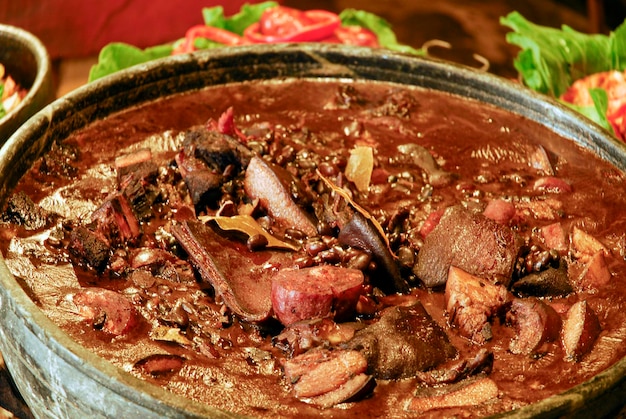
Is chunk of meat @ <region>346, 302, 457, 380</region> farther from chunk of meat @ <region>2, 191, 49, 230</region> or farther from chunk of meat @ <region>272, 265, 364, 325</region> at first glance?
chunk of meat @ <region>2, 191, 49, 230</region>

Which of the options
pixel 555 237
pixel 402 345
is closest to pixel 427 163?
pixel 555 237

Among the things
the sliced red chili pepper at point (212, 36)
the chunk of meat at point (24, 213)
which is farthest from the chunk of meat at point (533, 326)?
the sliced red chili pepper at point (212, 36)

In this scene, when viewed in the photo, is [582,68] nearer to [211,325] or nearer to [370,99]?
[370,99]

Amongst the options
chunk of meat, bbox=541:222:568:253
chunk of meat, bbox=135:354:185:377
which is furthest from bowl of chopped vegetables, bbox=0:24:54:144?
chunk of meat, bbox=541:222:568:253

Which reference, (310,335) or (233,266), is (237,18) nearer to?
(233,266)

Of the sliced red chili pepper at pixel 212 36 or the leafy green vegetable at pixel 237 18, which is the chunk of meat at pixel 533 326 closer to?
the sliced red chili pepper at pixel 212 36

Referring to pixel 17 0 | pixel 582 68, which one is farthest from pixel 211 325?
pixel 17 0
